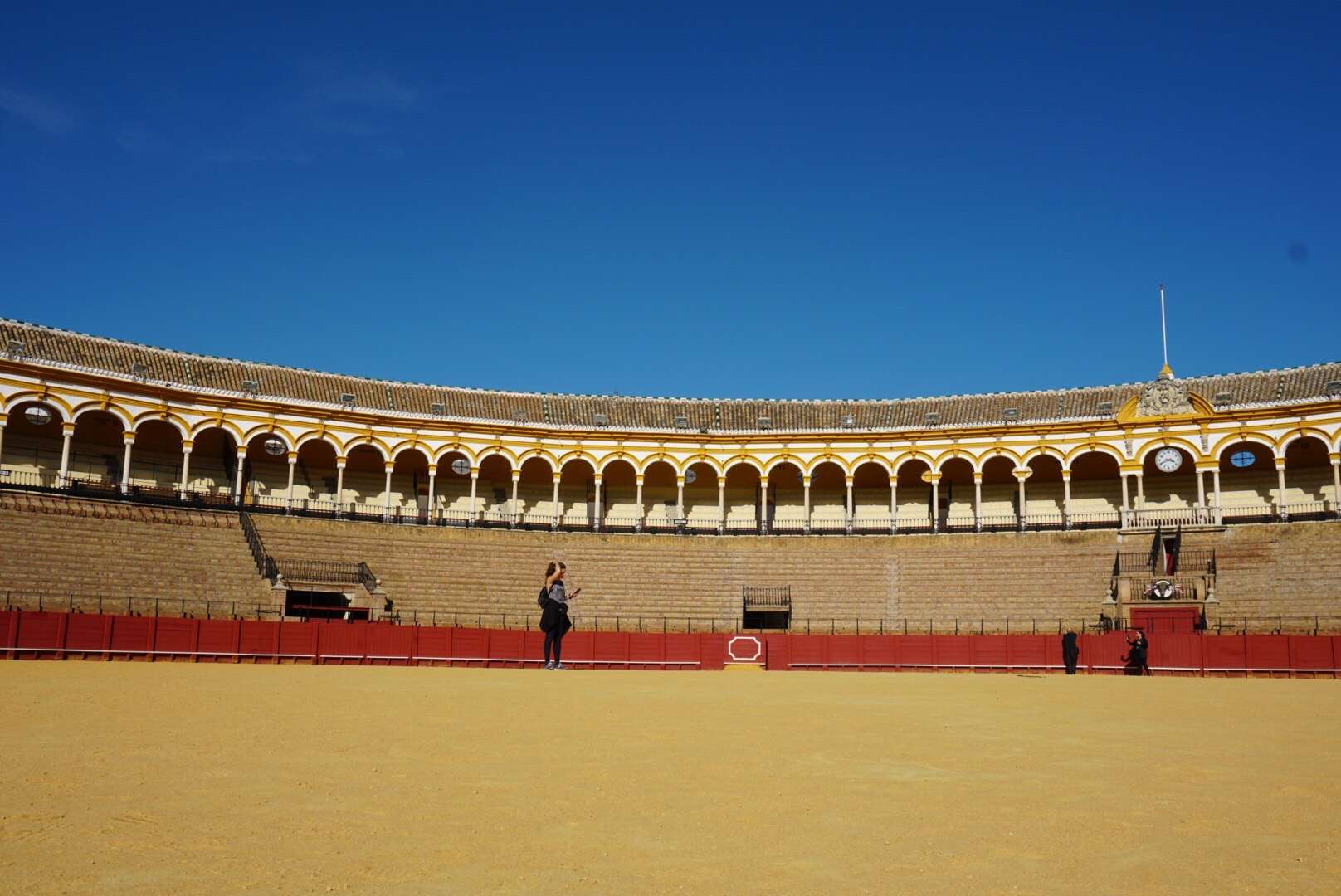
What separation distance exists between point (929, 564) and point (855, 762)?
31240 millimetres

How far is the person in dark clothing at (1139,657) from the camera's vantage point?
28.7 m

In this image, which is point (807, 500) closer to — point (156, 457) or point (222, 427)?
point (222, 427)

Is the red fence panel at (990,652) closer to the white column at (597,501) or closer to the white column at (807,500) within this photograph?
the white column at (807,500)

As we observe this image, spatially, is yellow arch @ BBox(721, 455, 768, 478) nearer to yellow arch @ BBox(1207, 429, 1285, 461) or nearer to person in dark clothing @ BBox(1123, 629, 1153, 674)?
yellow arch @ BBox(1207, 429, 1285, 461)

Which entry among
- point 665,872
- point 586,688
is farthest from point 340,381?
point 665,872

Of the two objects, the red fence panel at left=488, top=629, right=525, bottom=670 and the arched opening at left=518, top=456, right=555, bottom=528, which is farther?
the arched opening at left=518, top=456, right=555, bottom=528

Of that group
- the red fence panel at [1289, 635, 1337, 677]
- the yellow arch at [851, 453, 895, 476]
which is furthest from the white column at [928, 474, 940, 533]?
the red fence panel at [1289, 635, 1337, 677]

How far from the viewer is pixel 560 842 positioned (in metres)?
6.32

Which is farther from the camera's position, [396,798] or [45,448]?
[45,448]

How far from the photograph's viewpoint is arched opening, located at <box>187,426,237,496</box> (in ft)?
141

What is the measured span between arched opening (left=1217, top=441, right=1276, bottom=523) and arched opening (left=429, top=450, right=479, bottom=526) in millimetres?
29336

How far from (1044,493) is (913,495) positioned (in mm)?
5308

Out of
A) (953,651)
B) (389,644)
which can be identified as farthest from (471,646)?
(953,651)

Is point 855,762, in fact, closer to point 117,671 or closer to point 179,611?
point 117,671
